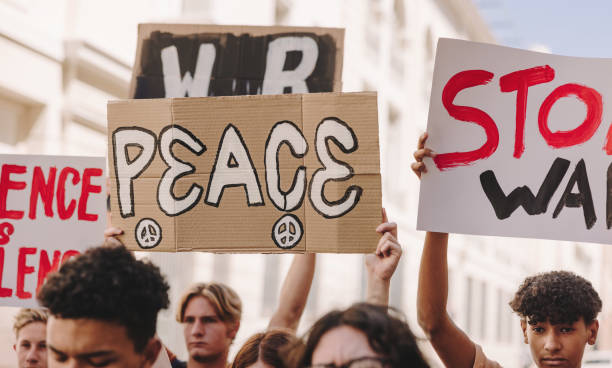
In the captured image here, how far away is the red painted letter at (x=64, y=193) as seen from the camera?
3523 mm

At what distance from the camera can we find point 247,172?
349 centimetres

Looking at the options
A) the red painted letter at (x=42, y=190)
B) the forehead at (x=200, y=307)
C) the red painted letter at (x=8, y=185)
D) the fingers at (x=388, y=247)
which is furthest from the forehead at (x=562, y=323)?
the red painted letter at (x=8, y=185)

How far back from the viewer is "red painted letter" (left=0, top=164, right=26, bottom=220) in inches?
141

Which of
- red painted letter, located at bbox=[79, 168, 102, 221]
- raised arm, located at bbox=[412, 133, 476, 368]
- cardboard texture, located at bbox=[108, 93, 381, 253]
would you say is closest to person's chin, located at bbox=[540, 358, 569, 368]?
raised arm, located at bbox=[412, 133, 476, 368]

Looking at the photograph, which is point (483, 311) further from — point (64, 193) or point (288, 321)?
point (64, 193)

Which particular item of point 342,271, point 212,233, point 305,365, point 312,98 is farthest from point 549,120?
point 342,271

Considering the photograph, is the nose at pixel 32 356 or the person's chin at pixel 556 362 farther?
the nose at pixel 32 356

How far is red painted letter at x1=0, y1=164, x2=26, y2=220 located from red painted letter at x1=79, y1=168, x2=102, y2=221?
0.87 feet

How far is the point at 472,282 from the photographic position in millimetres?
28031

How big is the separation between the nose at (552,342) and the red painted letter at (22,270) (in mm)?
1934

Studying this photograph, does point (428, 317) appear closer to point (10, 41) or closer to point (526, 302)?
point (526, 302)

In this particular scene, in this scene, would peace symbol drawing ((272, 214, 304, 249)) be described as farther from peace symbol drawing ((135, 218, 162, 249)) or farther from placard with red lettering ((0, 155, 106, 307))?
placard with red lettering ((0, 155, 106, 307))

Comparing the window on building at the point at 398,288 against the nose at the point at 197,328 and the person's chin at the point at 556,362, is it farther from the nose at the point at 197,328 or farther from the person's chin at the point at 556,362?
the person's chin at the point at 556,362

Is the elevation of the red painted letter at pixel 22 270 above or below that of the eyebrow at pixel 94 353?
above
